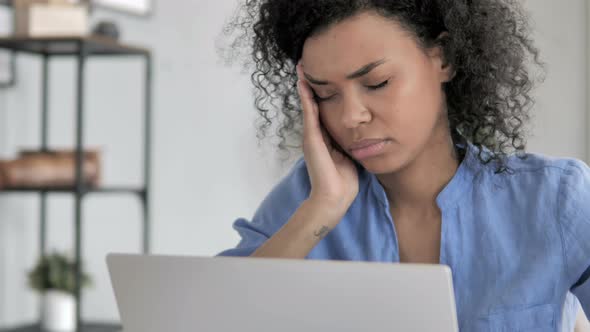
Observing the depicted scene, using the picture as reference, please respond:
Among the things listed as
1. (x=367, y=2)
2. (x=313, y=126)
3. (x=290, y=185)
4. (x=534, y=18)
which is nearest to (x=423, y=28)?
(x=367, y=2)

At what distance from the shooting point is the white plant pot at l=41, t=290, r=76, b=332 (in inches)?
113

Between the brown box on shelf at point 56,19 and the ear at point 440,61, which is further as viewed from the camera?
the brown box on shelf at point 56,19

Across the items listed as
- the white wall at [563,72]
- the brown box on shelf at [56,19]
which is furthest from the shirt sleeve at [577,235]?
the brown box on shelf at [56,19]

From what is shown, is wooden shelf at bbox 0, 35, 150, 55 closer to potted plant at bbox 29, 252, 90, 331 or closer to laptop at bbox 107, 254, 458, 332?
potted plant at bbox 29, 252, 90, 331

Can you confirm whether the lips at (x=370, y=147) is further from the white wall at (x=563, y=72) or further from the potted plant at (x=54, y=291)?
the potted plant at (x=54, y=291)

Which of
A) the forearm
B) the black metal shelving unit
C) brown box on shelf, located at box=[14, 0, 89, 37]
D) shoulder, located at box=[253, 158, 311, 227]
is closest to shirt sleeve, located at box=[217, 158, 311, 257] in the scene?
shoulder, located at box=[253, 158, 311, 227]

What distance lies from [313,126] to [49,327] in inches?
76.5

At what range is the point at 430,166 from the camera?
50.8 inches

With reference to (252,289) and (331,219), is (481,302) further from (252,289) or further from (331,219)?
(252,289)

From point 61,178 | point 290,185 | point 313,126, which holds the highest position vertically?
point 313,126

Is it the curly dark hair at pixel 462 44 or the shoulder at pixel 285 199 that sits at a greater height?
the curly dark hair at pixel 462 44

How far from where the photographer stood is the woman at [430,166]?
1147 mm

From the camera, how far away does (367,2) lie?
3.83ft

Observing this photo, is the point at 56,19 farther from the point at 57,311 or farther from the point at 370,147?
the point at 370,147
